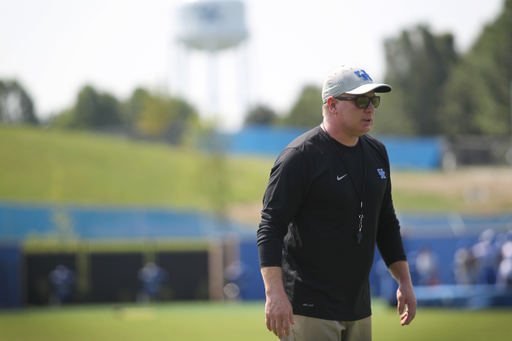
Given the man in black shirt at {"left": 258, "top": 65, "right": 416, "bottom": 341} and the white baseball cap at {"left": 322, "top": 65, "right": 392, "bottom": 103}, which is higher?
the white baseball cap at {"left": 322, "top": 65, "right": 392, "bottom": 103}

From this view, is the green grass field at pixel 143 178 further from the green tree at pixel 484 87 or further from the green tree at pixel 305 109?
the green tree at pixel 305 109

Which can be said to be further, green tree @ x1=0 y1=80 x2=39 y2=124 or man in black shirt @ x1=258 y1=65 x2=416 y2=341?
green tree @ x1=0 y1=80 x2=39 y2=124

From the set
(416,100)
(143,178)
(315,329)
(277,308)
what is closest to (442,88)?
(416,100)

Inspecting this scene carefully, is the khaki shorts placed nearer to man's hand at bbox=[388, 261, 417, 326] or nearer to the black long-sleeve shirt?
the black long-sleeve shirt

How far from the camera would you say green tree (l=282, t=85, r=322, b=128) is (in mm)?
66188

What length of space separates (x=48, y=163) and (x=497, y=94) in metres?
36.1

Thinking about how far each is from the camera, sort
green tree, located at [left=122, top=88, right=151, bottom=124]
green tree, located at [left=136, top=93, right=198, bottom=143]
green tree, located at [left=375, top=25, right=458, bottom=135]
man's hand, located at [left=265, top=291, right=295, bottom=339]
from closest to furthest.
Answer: man's hand, located at [left=265, top=291, right=295, bottom=339] < green tree, located at [left=136, top=93, right=198, bottom=143] < green tree, located at [left=375, top=25, right=458, bottom=135] < green tree, located at [left=122, top=88, right=151, bottom=124]

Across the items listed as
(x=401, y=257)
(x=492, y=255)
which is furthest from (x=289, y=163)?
(x=492, y=255)

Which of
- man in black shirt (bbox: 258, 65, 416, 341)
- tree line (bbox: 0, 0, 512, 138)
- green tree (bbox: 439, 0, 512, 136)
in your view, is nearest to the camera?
man in black shirt (bbox: 258, 65, 416, 341)

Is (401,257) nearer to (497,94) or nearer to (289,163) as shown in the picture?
(289,163)

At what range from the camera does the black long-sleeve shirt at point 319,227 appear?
3477 mm

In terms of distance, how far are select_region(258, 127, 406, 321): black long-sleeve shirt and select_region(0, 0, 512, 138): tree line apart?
158ft

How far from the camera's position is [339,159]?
141 inches

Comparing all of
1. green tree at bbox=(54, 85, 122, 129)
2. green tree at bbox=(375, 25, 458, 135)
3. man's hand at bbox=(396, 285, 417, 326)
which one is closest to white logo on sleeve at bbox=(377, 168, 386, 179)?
man's hand at bbox=(396, 285, 417, 326)
